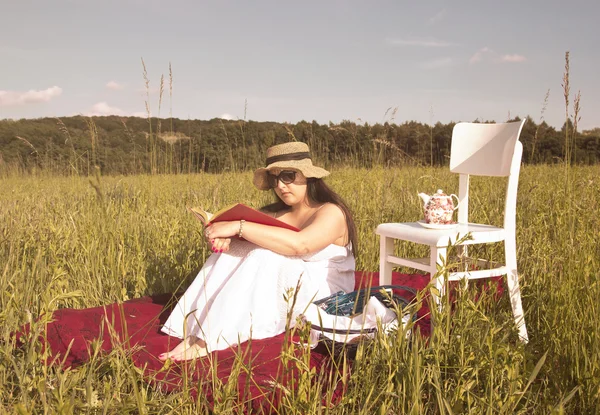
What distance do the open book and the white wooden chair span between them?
26.8 inches

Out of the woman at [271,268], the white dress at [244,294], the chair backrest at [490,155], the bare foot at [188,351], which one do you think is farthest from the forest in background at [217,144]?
the bare foot at [188,351]

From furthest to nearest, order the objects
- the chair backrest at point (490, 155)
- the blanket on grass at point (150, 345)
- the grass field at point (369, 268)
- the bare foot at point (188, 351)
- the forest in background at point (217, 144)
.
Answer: the forest in background at point (217, 144) < the chair backrest at point (490, 155) < the bare foot at point (188, 351) < the blanket on grass at point (150, 345) < the grass field at point (369, 268)

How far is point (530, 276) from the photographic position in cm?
299

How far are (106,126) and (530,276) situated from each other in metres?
8.90

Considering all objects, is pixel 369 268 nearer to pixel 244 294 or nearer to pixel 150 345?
pixel 244 294

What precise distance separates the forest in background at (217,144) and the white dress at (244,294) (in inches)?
70.4

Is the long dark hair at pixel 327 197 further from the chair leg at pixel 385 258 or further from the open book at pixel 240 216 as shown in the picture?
the open book at pixel 240 216

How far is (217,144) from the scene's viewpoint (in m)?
7.98

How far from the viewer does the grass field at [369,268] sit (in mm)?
1453

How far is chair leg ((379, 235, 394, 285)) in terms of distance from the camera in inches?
117

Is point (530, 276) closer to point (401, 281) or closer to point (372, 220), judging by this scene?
point (401, 281)

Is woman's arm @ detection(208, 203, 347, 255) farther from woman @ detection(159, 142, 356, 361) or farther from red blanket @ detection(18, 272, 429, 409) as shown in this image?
red blanket @ detection(18, 272, 429, 409)

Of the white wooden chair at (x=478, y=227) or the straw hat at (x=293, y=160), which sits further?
the straw hat at (x=293, y=160)

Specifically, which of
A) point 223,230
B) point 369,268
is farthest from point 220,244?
point 369,268
